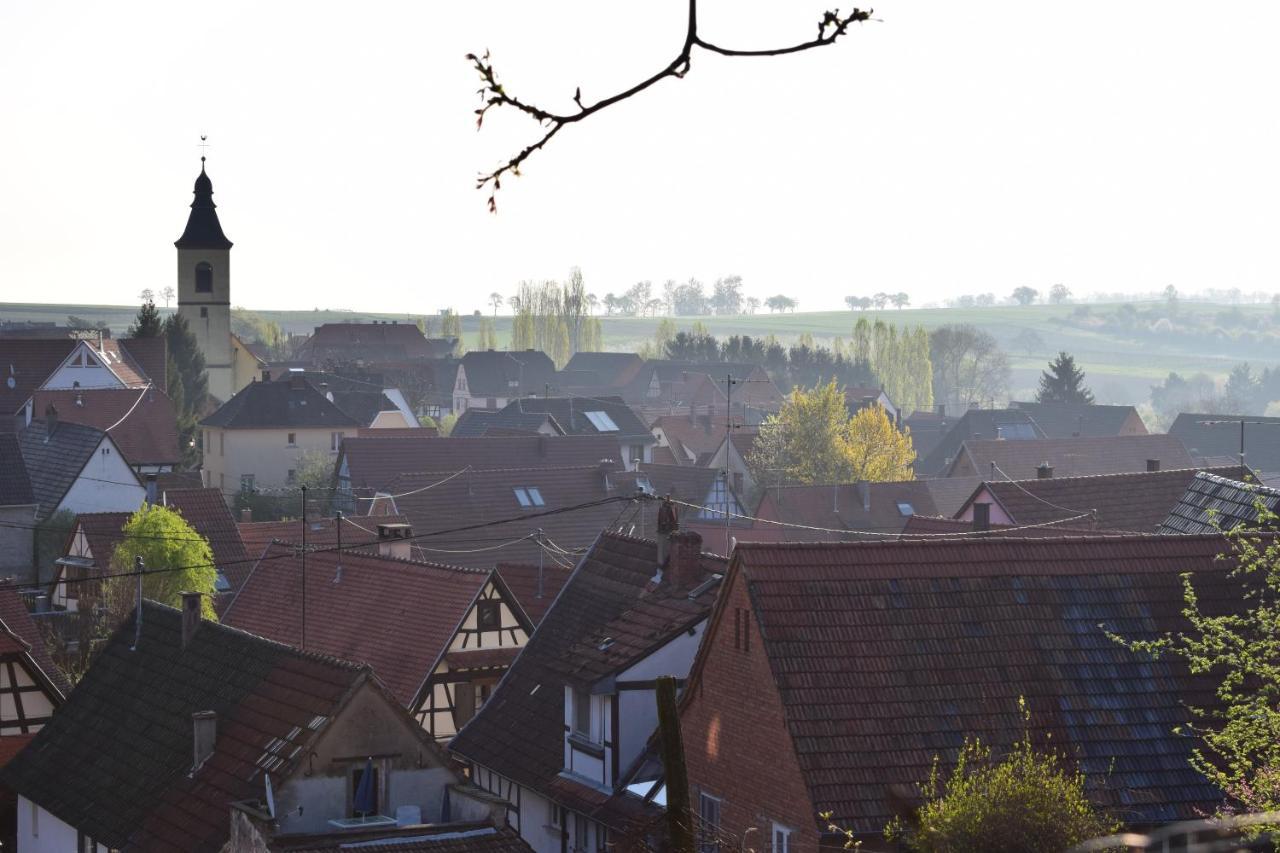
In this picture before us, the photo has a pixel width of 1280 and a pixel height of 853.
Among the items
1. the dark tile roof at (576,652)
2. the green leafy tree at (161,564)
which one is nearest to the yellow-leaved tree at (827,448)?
the green leafy tree at (161,564)

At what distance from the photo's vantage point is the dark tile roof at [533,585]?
106 ft

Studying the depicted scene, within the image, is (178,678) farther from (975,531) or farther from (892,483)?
(892,483)

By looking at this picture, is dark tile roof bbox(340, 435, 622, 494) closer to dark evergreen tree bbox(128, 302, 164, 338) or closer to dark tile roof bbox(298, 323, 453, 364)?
dark evergreen tree bbox(128, 302, 164, 338)

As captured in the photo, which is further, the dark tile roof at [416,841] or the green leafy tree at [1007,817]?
the dark tile roof at [416,841]

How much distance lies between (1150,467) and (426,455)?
24337 mm

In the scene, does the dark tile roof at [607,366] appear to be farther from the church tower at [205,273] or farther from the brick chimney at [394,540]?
the brick chimney at [394,540]

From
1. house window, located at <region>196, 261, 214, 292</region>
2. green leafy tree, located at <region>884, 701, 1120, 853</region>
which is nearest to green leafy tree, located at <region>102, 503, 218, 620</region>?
green leafy tree, located at <region>884, 701, 1120, 853</region>

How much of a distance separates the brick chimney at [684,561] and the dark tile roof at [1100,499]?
1249 cm

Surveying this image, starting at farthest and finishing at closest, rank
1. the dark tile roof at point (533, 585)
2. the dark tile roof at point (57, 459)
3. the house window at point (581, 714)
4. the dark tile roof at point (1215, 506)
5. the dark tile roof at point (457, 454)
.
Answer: the dark tile roof at point (457, 454)
the dark tile roof at point (57, 459)
the dark tile roof at point (533, 585)
the dark tile roof at point (1215, 506)
the house window at point (581, 714)

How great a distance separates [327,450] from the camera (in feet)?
249

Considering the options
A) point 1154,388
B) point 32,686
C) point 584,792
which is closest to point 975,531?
point 584,792

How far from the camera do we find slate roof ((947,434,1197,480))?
65.6 metres

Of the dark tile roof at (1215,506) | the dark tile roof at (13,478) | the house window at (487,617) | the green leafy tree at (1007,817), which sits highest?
the dark tile roof at (1215,506)

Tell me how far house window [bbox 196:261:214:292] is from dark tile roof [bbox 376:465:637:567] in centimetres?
4327
